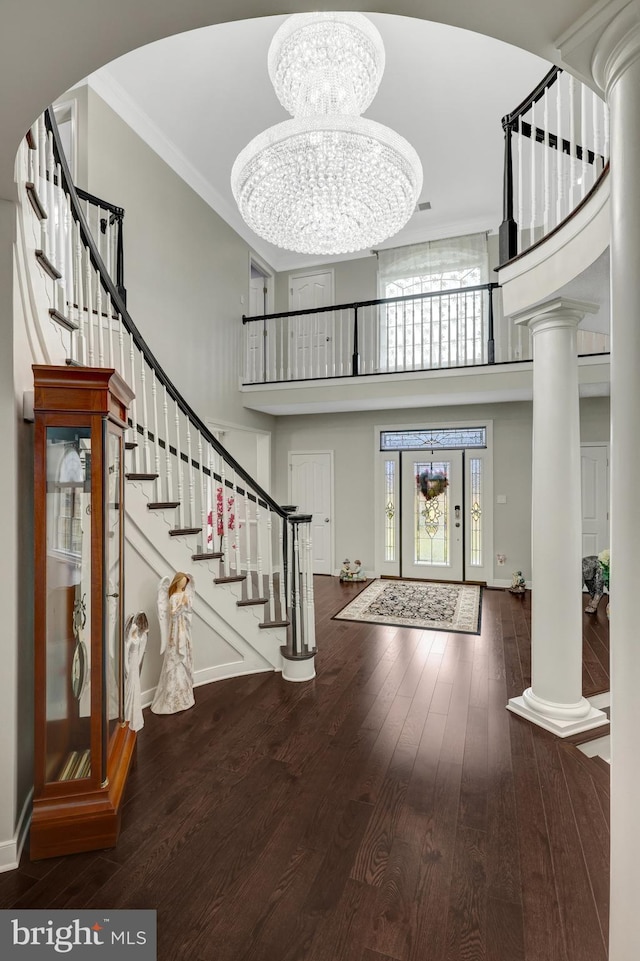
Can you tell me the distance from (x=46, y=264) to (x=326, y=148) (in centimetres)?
202

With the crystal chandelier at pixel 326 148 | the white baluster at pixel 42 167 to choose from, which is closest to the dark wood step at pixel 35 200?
the white baluster at pixel 42 167

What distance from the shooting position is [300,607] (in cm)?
348

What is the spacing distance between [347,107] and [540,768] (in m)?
4.46

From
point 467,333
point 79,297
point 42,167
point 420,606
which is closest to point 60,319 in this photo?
point 79,297

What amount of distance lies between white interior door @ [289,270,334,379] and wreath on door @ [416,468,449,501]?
215cm

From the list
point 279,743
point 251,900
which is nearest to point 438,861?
point 251,900

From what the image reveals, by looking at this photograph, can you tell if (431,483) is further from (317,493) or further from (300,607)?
(300,607)

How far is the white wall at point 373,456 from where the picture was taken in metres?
6.53

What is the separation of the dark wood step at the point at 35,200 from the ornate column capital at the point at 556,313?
2675 millimetres

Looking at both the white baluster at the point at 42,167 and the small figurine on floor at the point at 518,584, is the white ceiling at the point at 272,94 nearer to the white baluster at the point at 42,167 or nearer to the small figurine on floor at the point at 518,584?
the white baluster at the point at 42,167

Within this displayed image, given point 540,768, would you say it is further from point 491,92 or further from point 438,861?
point 491,92

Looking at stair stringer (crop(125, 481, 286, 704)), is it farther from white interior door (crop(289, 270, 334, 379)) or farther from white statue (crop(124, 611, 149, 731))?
white interior door (crop(289, 270, 334, 379))

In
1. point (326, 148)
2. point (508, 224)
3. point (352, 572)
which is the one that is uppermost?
point (326, 148)

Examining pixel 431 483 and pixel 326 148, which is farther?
pixel 431 483
